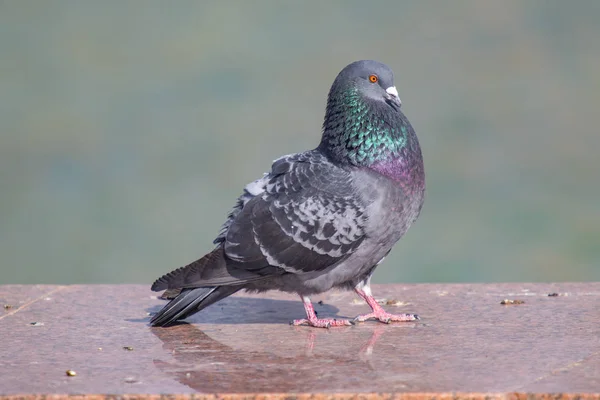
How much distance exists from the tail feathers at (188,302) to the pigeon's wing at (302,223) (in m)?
0.28

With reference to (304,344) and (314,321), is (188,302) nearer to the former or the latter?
(314,321)

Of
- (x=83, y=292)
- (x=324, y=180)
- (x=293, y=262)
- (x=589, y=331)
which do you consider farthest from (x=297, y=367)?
(x=83, y=292)

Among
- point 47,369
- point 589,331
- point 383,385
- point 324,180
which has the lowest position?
point 47,369

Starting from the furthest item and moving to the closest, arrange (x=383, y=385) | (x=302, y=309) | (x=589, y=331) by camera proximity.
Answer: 1. (x=302, y=309)
2. (x=589, y=331)
3. (x=383, y=385)

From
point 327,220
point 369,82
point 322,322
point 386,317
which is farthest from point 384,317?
point 369,82

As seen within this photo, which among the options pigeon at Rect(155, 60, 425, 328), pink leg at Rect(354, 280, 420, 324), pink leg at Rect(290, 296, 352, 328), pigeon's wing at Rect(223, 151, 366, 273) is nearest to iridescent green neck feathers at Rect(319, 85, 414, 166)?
pigeon at Rect(155, 60, 425, 328)

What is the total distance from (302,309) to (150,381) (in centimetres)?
234

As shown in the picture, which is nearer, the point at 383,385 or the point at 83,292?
the point at 383,385

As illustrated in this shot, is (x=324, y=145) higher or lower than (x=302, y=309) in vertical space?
higher

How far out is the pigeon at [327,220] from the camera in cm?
656

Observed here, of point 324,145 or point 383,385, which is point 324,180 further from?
point 383,385

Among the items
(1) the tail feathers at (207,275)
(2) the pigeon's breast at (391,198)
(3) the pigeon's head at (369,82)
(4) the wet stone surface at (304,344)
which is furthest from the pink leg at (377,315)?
(3) the pigeon's head at (369,82)

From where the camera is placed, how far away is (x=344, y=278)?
21.9 ft

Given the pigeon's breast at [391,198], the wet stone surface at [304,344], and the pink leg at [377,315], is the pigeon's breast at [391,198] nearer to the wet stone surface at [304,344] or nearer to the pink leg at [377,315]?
the pink leg at [377,315]
